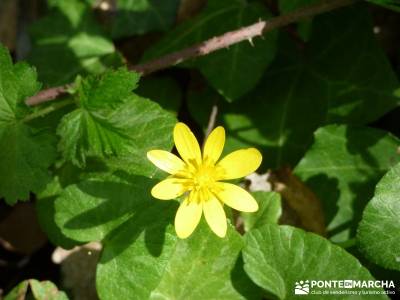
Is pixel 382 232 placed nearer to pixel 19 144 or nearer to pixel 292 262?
pixel 292 262

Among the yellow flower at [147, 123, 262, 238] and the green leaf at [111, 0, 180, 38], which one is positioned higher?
the green leaf at [111, 0, 180, 38]

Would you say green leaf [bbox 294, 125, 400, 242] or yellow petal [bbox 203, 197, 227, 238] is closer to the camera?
yellow petal [bbox 203, 197, 227, 238]

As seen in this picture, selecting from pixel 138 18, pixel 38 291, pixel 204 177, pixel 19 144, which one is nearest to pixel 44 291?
pixel 38 291

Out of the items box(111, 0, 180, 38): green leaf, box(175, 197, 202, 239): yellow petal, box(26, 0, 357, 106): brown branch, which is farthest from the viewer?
box(111, 0, 180, 38): green leaf

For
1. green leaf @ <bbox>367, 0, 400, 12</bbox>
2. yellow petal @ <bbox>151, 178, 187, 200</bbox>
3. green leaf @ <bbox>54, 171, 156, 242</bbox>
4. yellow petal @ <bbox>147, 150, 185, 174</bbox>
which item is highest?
green leaf @ <bbox>367, 0, 400, 12</bbox>

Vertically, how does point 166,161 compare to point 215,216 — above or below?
above

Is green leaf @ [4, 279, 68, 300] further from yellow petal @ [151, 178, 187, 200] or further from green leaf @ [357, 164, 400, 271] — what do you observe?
green leaf @ [357, 164, 400, 271]

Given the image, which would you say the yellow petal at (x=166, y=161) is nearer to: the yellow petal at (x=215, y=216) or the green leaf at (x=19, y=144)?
the yellow petal at (x=215, y=216)

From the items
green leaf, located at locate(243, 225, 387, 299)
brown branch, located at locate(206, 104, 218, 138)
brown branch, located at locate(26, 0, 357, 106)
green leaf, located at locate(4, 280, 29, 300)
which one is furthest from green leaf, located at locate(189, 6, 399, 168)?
green leaf, located at locate(4, 280, 29, 300)
